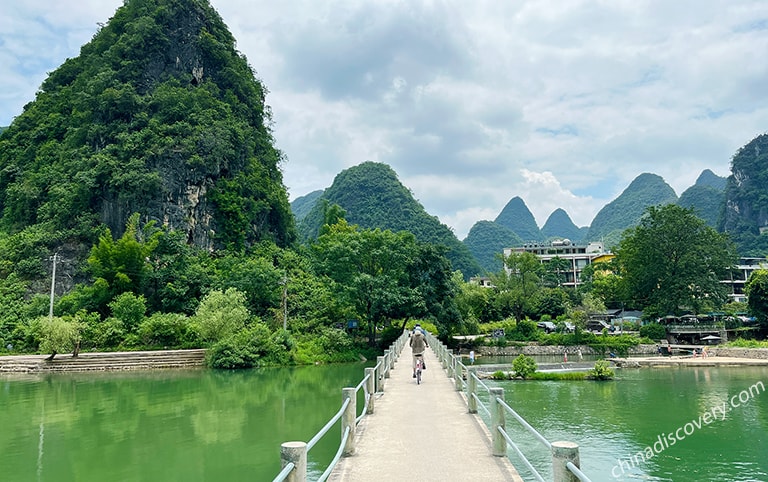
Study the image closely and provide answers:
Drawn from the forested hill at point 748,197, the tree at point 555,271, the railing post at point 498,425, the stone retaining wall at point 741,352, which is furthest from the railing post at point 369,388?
the forested hill at point 748,197

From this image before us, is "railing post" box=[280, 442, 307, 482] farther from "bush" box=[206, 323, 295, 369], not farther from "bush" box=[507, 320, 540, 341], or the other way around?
"bush" box=[507, 320, 540, 341]

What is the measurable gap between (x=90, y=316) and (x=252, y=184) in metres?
18.0

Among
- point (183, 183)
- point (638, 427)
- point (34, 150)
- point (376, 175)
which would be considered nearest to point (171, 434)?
point (638, 427)

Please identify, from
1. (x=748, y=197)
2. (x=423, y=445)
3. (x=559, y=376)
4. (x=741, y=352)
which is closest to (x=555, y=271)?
(x=741, y=352)

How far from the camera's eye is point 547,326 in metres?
46.8

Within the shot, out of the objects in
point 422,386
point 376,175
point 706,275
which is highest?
point 376,175

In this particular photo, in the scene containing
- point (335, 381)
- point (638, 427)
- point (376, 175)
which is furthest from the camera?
point (376, 175)

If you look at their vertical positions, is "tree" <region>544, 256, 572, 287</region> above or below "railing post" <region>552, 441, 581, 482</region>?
above

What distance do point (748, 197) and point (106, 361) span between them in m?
101

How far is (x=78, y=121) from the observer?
43.6 metres

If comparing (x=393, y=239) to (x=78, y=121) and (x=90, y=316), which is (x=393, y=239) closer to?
(x=90, y=316)

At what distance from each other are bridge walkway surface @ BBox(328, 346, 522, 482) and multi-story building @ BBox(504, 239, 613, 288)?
6377cm

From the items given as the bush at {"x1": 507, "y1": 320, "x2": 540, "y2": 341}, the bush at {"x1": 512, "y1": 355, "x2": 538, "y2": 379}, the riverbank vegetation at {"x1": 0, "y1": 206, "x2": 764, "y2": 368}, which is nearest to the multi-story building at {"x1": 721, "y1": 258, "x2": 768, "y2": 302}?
the riverbank vegetation at {"x1": 0, "y1": 206, "x2": 764, "y2": 368}

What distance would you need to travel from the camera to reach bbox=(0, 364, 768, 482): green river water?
11.2 meters
